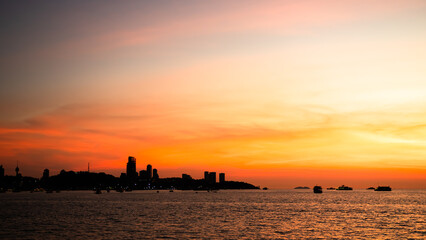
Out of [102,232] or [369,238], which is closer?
[369,238]

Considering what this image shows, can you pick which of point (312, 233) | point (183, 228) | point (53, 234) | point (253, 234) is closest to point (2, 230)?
point (53, 234)

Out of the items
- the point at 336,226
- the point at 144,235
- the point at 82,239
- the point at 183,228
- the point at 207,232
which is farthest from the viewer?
the point at 336,226

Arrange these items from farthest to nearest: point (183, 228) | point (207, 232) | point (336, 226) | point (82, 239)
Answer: point (336, 226) → point (183, 228) → point (207, 232) → point (82, 239)

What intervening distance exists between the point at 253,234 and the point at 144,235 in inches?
835

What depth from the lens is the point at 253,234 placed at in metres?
75.9

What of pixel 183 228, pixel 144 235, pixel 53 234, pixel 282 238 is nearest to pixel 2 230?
pixel 53 234

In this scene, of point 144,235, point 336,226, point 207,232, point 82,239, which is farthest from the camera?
point 336,226

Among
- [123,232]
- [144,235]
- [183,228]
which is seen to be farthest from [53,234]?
[183,228]

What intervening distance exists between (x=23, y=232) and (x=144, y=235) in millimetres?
25840

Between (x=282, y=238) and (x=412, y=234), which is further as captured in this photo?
(x=412, y=234)

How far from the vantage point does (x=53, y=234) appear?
75.0 meters

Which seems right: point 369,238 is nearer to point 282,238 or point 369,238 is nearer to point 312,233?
point 312,233

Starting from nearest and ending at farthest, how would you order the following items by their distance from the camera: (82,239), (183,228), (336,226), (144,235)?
(82,239), (144,235), (183,228), (336,226)

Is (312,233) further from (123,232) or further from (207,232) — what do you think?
(123,232)
